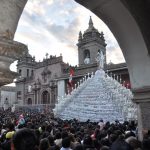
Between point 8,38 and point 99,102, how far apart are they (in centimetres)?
1823

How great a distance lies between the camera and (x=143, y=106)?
5.52 m

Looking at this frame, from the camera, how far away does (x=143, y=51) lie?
561 centimetres

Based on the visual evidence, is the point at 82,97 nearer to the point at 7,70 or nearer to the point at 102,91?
the point at 102,91

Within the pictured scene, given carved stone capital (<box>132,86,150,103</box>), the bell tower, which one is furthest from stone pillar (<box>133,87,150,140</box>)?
the bell tower

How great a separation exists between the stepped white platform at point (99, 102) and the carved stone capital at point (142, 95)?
10.8 meters

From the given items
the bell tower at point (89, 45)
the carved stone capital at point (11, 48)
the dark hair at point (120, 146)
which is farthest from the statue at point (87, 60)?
the carved stone capital at point (11, 48)

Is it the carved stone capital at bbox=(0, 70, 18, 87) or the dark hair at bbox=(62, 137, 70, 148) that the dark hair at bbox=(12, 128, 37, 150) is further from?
the dark hair at bbox=(62, 137, 70, 148)

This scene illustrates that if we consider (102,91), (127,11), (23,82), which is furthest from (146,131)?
(23,82)

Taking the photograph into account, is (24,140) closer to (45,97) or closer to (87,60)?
(87,60)

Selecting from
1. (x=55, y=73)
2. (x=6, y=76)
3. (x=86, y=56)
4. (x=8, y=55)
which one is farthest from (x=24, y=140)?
(x=86, y=56)

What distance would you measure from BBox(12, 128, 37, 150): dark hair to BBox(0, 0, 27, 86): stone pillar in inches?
21.7

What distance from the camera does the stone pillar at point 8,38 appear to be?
7.06 ft

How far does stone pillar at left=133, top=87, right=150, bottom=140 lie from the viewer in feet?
17.7

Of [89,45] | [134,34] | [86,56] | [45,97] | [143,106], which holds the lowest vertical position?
[143,106]
